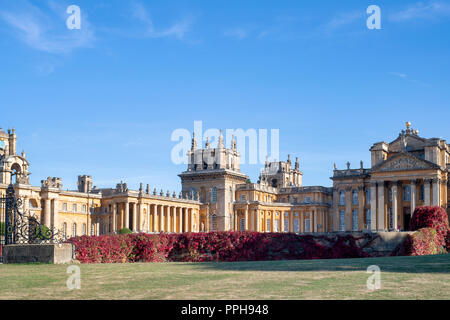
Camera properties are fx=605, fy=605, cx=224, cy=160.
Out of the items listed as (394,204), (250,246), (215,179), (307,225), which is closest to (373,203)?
(394,204)

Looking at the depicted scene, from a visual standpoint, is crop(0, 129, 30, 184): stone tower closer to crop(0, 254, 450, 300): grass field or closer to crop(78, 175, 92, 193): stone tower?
crop(78, 175, 92, 193): stone tower

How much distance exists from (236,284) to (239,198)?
80.0m

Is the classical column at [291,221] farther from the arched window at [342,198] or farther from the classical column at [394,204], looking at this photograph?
the classical column at [394,204]

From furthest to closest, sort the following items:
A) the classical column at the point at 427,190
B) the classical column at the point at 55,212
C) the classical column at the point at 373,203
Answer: the classical column at the point at 373,203 < the classical column at the point at 55,212 < the classical column at the point at 427,190

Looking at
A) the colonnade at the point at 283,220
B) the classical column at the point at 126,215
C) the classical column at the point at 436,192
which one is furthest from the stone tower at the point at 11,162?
the classical column at the point at 436,192

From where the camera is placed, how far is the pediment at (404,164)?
71438 mm

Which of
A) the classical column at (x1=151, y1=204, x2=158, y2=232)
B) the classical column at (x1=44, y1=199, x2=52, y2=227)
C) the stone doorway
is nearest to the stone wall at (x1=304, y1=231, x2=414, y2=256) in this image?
the stone doorway

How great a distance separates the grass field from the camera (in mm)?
11516

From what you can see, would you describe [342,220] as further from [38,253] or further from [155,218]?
[38,253]

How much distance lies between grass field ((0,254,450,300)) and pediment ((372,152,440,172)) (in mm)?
56591

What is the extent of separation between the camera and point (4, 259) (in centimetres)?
2181

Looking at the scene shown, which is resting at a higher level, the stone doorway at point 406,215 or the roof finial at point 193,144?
the roof finial at point 193,144

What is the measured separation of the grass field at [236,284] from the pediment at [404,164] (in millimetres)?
56591
